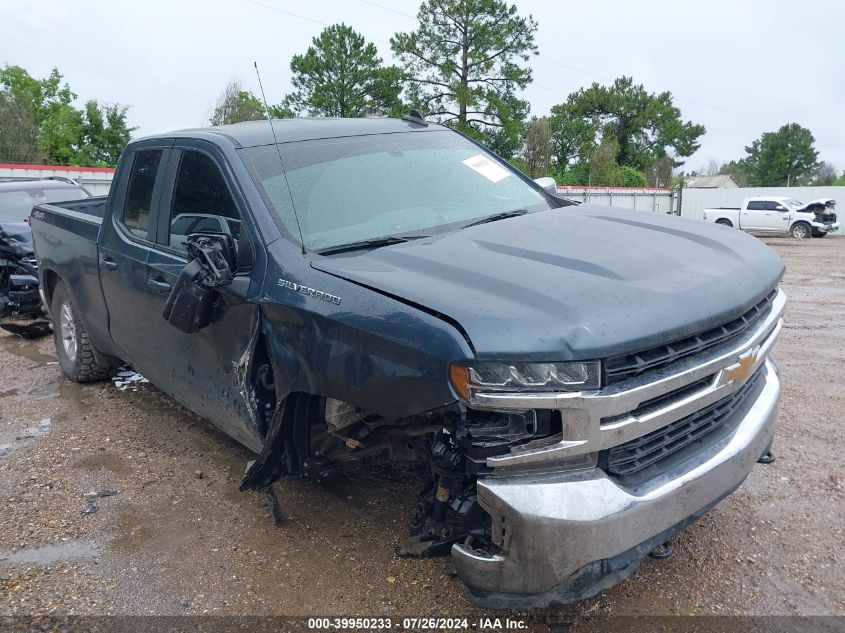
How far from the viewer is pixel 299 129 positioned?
151 inches

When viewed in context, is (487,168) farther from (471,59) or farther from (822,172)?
(822,172)

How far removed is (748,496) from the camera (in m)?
3.64

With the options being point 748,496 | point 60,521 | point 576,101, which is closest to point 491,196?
point 748,496

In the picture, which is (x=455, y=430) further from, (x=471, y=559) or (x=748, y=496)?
(x=748, y=496)

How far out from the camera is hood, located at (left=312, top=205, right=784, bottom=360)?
222 cm

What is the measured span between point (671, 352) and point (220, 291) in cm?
191

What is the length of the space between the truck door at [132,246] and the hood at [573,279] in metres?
1.64

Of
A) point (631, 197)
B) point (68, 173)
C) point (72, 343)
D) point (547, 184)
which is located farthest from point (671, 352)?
point (631, 197)

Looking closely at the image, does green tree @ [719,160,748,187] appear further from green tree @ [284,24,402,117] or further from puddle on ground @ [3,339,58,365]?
puddle on ground @ [3,339,58,365]

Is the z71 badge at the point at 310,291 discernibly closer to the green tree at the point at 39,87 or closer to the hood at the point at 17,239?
the hood at the point at 17,239

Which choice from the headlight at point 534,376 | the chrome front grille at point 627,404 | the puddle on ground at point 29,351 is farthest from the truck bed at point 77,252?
the chrome front grille at point 627,404

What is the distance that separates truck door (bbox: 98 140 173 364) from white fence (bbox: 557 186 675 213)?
94.8ft

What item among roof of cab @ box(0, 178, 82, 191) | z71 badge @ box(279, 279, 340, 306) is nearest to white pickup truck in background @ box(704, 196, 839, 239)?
roof of cab @ box(0, 178, 82, 191)

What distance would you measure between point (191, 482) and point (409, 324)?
2285 mm
